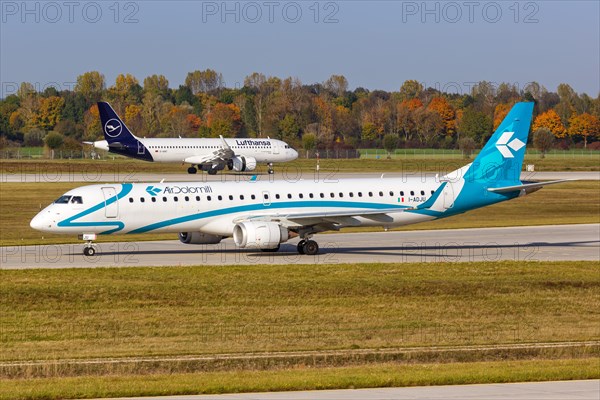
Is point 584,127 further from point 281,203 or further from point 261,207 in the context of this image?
point 261,207

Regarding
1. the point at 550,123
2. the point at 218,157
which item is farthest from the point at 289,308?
the point at 550,123

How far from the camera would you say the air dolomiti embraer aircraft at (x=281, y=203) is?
131 ft

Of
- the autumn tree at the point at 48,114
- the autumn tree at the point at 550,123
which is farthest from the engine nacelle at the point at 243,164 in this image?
the autumn tree at the point at 48,114

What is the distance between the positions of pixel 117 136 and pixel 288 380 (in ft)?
289

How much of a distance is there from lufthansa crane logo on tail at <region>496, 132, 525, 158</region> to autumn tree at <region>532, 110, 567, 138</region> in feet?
405

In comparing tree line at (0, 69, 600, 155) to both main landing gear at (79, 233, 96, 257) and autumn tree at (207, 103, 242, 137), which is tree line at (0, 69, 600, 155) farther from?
main landing gear at (79, 233, 96, 257)

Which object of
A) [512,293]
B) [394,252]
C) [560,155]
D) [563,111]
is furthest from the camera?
[563,111]

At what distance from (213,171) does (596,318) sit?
7651 cm

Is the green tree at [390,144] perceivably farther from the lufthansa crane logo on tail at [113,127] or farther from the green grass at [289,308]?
the green grass at [289,308]

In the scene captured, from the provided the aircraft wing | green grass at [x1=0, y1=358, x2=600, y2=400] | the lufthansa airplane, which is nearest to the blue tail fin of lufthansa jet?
the lufthansa airplane

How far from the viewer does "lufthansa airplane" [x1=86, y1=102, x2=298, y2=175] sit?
339ft

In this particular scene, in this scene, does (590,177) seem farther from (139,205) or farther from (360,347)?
(360,347)

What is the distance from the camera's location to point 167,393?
1773cm

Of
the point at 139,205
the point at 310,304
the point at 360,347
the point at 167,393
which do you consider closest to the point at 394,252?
the point at 139,205
